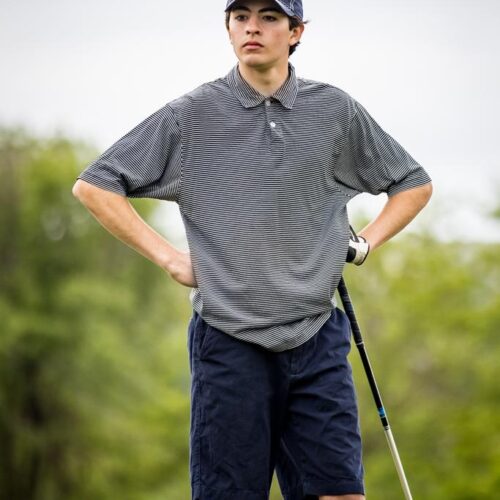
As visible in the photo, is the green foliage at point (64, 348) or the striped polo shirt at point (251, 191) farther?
the green foliage at point (64, 348)

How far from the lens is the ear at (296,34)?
426 cm

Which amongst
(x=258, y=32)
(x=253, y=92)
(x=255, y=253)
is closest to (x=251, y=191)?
(x=255, y=253)

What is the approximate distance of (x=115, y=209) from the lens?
4.07 meters

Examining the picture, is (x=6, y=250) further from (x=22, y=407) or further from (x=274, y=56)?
(x=274, y=56)

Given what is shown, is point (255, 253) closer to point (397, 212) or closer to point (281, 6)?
point (397, 212)

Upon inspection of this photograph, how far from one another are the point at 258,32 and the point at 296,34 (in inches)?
10.0

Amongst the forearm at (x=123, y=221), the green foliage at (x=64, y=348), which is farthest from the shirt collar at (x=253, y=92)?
the green foliage at (x=64, y=348)

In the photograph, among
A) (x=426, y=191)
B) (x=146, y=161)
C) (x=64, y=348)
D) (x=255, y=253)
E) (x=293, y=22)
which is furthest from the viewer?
(x=64, y=348)

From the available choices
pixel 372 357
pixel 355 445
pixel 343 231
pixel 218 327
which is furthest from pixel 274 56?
pixel 372 357

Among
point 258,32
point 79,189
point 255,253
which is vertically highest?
point 258,32

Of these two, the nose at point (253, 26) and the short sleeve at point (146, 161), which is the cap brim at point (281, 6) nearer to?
the nose at point (253, 26)

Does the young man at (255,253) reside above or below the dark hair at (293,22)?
below

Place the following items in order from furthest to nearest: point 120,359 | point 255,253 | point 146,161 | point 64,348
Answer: point 64,348 < point 120,359 < point 146,161 < point 255,253

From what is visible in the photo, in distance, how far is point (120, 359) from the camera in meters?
28.0
